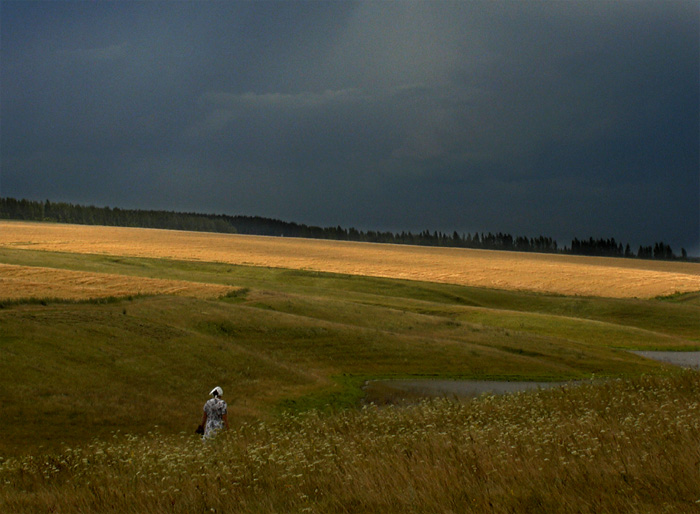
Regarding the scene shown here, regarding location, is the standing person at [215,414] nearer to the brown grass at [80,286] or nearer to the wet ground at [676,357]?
the brown grass at [80,286]

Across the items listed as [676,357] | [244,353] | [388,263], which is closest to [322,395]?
[244,353]

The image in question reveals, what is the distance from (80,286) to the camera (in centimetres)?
5522

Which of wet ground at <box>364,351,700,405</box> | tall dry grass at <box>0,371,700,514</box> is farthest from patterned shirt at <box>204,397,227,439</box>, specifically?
wet ground at <box>364,351,700,405</box>

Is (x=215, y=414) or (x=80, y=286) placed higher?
(x=80, y=286)

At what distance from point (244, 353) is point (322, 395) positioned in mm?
6792

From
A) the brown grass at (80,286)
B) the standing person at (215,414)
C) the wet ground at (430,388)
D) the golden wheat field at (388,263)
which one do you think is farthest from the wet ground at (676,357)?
the standing person at (215,414)

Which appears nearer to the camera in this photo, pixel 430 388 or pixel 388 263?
pixel 430 388

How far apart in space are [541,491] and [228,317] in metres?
42.1

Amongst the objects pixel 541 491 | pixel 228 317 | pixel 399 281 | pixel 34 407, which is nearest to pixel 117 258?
pixel 399 281

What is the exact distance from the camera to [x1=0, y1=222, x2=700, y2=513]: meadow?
362 inches

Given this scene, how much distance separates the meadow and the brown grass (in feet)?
1.21

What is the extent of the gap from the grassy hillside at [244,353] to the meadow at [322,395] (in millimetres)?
163

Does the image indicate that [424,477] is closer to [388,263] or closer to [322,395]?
[322,395]

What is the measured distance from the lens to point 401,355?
158ft
